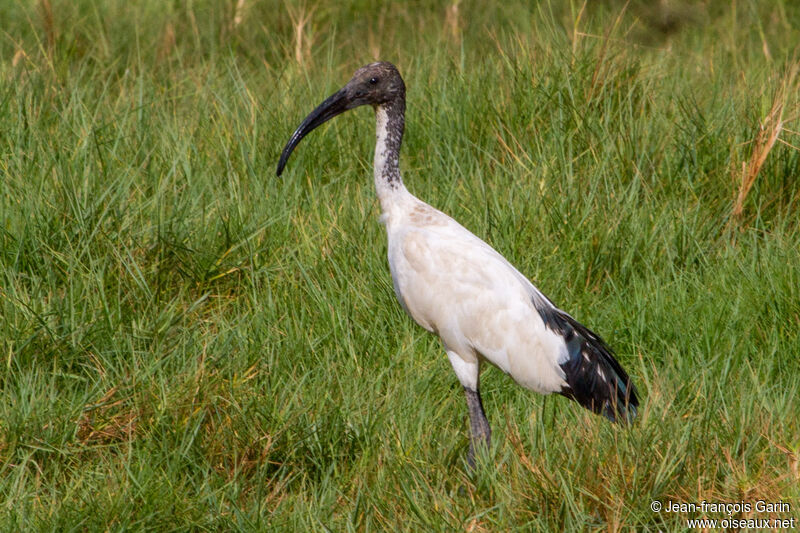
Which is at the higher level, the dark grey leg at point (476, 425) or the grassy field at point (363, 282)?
the grassy field at point (363, 282)

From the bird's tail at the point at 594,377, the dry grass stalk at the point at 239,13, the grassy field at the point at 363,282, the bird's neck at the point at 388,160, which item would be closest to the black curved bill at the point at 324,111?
the bird's neck at the point at 388,160

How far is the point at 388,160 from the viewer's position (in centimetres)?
418

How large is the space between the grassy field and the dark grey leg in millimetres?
63

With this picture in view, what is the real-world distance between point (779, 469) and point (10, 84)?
4.02 meters

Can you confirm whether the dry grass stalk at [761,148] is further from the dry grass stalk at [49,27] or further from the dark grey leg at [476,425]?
the dry grass stalk at [49,27]

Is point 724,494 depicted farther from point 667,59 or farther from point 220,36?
point 220,36

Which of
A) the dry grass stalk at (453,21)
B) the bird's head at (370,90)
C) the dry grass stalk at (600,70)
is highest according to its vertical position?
the bird's head at (370,90)

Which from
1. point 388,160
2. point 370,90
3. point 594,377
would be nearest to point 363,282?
point 388,160

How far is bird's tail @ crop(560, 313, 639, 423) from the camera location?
3768 millimetres

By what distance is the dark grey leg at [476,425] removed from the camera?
11.7 feet

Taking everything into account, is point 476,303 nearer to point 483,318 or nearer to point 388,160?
point 483,318

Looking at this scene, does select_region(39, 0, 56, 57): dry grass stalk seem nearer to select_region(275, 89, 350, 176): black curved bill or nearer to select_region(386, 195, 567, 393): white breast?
select_region(275, 89, 350, 176): black curved bill

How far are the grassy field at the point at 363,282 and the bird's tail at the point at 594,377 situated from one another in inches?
4.6

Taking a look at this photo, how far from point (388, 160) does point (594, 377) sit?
1.12 m
